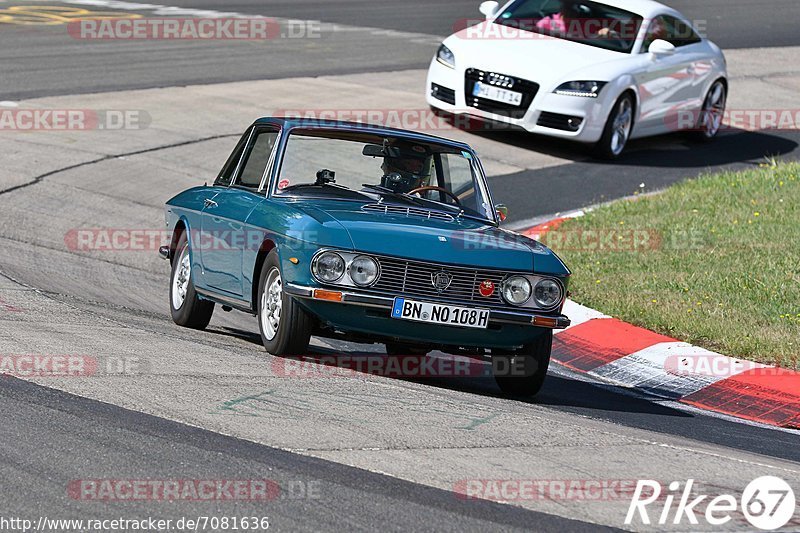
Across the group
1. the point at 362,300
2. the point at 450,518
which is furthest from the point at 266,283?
the point at 450,518

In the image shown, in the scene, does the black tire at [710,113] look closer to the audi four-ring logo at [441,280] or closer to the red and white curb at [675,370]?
the red and white curb at [675,370]

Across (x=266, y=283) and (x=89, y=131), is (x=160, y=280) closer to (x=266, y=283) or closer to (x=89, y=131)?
(x=266, y=283)

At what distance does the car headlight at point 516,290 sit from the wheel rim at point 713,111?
452 inches

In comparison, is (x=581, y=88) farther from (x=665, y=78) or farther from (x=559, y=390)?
(x=559, y=390)

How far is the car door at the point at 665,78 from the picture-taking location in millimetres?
17609

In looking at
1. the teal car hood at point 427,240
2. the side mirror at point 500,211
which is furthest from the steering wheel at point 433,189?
the teal car hood at point 427,240

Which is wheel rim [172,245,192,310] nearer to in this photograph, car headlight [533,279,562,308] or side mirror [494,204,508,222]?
side mirror [494,204,508,222]

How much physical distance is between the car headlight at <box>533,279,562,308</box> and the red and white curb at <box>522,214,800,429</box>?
4.79ft

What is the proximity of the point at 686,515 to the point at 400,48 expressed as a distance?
18797 mm

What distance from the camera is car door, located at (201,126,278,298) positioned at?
8773 millimetres

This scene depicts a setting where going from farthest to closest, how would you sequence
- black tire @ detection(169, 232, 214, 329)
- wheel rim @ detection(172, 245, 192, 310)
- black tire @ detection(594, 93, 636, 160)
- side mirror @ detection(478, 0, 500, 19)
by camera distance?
side mirror @ detection(478, 0, 500, 19)
black tire @ detection(594, 93, 636, 160)
wheel rim @ detection(172, 245, 192, 310)
black tire @ detection(169, 232, 214, 329)

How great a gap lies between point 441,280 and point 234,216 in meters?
1.67

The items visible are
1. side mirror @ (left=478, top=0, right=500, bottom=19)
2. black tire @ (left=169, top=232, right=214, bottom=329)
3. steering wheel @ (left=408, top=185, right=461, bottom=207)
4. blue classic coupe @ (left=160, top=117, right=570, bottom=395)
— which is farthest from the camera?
side mirror @ (left=478, top=0, right=500, bottom=19)

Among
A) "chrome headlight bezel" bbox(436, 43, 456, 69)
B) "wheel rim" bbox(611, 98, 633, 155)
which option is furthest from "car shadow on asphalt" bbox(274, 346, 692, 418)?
"chrome headlight bezel" bbox(436, 43, 456, 69)
